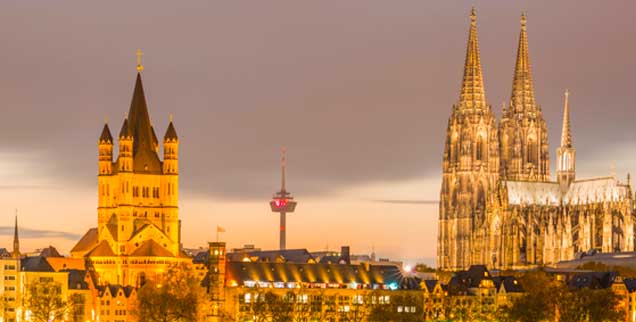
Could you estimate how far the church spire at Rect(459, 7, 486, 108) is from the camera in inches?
7672

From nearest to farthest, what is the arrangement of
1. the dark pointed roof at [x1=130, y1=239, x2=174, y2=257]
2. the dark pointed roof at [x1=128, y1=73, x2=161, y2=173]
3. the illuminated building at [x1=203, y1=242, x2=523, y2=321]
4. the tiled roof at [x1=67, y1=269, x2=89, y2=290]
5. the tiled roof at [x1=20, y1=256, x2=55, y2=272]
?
1. the illuminated building at [x1=203, y1=242, x2=523, y2=321]
2. the tiled roof at [x1=67, y1=269, x2=89, y2=290]
3. the tiled roof at [x1=20, y1=256, x2=55, y2=272]
4. the dark pointed roof at [x1=130, y1=239, x2=174, y2=257]
5. the dark pointed roof at [x1=128, y1=73, x2=161, y2=173]

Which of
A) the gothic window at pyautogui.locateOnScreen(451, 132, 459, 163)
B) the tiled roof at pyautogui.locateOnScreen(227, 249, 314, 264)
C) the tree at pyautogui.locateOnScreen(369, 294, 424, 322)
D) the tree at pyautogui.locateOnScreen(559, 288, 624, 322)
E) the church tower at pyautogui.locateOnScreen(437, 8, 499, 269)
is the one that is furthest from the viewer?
the gothic window at pyautogui.locateOnScreen(451, 132, 459, 163)

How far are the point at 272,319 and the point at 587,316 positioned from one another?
2597cm

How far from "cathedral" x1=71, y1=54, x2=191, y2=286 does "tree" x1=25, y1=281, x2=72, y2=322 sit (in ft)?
23.3

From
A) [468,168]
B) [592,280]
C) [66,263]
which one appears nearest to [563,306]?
[592,280]

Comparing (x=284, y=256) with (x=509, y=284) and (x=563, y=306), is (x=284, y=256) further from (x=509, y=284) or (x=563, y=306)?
(x=563, y=306)

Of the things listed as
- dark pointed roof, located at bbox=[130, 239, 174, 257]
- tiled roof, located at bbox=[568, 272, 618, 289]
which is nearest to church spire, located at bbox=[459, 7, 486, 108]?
tiled roof, located at bbox=[568, 272, 618, 289]

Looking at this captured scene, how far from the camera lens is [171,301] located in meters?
125

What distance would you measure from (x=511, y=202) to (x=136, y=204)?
5936 centimetres

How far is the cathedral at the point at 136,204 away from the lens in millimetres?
140875

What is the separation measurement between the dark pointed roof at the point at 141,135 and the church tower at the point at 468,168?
54.8 meters

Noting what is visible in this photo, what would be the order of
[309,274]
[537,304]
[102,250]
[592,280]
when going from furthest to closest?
[592,280], [102,250], [309,274], [537,304]

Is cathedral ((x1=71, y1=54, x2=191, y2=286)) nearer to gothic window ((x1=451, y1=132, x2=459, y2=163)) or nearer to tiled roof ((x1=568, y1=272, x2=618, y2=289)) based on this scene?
tiled roof ((x1=568, y1=272, x2=618, y2=289))

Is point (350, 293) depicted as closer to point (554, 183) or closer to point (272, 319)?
point (272, 319)
